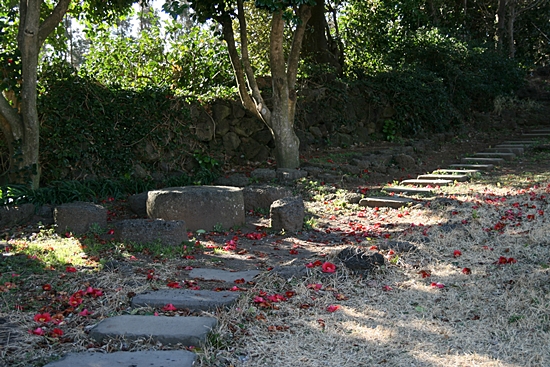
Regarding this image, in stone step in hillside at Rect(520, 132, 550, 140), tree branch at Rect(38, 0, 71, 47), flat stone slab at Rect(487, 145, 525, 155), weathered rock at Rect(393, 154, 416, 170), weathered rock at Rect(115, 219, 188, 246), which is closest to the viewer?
weathered rock at Rect(115, 219, 188, 246)

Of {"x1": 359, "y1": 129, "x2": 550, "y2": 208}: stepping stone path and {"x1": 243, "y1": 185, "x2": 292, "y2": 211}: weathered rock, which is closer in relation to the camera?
{"x1": 243, "y1": 185, "x2": 292, "y2": 211}: weathered rock

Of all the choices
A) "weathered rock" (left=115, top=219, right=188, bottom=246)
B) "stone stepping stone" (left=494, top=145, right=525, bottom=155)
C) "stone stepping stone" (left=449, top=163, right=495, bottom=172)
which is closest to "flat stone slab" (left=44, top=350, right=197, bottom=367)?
"weathered rock" (left=115, top=219, right=188, bottom=246)

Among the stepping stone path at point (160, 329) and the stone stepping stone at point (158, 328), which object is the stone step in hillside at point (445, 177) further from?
the stone stepping stone at point (158, 328)

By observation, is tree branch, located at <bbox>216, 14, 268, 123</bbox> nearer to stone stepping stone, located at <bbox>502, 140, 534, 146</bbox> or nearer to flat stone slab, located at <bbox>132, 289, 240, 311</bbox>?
stone stepping stone, located at <bbox>502, 140, 534, 146</bbox>

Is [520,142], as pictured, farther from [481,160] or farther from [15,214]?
[15,214]

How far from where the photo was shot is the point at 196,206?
7051 mm

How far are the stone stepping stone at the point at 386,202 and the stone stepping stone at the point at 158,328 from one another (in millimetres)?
4871

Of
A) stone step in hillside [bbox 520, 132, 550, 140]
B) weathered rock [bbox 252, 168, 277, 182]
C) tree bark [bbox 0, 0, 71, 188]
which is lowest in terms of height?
weathered rock [bbox 252, 168, 277, 182]

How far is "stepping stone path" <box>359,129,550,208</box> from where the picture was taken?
8.29m

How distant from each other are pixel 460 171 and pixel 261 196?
3.91m

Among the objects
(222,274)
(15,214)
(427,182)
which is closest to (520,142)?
(427,182)

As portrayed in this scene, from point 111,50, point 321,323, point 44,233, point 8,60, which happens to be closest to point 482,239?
point 321,323

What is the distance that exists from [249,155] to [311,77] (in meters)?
2.42

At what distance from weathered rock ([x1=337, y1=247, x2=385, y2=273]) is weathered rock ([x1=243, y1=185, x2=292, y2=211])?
3.11 meters
